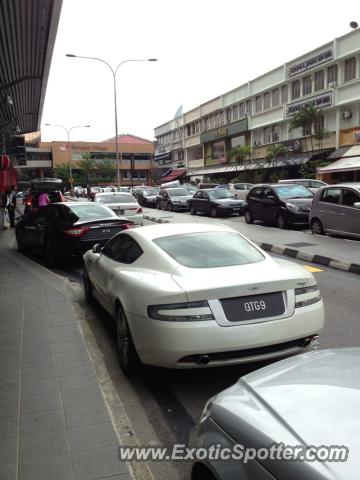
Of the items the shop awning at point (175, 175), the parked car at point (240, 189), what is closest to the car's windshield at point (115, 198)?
the parked car at point (240, 189)

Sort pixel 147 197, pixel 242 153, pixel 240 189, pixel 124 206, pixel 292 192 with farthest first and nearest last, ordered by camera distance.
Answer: pixel 242 153, pixel 147 197, pixel 240 189, pixel 292 192, pixel 124 206

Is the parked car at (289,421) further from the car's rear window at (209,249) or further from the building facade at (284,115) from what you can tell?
the building facade at (284,115)

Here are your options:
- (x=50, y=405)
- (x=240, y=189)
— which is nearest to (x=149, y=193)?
(x=240, y=189)

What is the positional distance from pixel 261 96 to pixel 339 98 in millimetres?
13072

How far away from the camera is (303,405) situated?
1.94 m

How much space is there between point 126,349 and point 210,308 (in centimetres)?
104

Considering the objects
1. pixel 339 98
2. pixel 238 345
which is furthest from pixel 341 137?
pixel 238 345

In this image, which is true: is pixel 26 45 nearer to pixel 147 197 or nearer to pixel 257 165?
pixel 147 197


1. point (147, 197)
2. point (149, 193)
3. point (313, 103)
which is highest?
point (313, 103)

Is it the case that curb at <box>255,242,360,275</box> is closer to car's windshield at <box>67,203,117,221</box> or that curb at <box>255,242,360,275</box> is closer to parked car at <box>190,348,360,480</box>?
car's windshield at <box>67,203,117,221</box>

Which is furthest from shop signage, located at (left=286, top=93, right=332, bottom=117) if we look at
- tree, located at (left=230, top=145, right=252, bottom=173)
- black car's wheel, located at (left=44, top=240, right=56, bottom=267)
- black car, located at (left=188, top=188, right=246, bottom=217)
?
black car's wheel, located at (left=44, top=240, right=56, bottom=267)

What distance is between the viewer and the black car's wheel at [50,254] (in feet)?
34.8

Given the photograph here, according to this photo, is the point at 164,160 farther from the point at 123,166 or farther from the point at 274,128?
the point at 274,128

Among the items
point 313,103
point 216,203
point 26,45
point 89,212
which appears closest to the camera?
point 89,212
